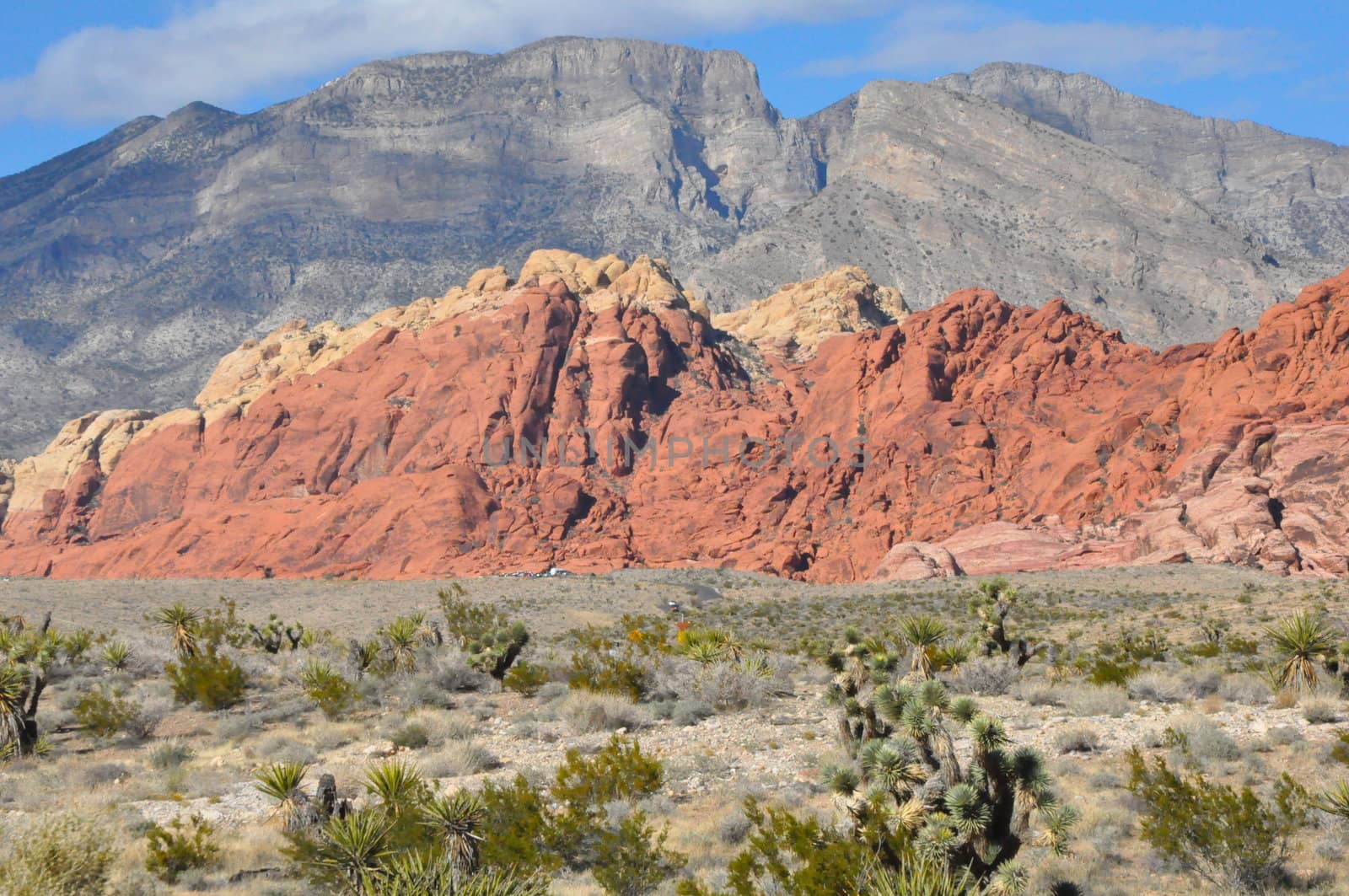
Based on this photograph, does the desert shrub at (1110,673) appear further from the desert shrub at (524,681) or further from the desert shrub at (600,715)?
the desert shrub at (524,681)

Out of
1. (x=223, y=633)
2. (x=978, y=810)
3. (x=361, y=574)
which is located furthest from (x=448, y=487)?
(x=978, y=810)

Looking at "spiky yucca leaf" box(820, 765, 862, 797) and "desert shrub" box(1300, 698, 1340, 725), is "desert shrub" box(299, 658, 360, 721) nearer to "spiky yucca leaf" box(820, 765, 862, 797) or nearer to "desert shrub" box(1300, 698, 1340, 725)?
"spiky yucca leaf" box(820, 765, 862, 797)

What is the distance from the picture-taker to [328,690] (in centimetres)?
2262

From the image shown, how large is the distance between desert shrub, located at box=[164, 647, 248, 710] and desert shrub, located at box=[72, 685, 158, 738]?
76.5 inches

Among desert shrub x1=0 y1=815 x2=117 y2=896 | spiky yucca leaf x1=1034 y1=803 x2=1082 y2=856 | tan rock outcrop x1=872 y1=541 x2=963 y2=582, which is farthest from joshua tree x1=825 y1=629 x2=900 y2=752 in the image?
tan rock outcrop x1=872 y1=541 x2=963 y2=582

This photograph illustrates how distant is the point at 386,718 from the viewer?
70.3 feet

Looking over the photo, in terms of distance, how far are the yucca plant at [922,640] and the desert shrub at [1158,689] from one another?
3.76 meters

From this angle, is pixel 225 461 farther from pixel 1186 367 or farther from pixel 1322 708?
pixel 1322 708

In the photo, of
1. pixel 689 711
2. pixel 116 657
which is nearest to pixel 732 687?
pixel 689 711

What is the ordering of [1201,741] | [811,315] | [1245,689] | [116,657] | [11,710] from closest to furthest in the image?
[1201,741] → [11,710] → [1245,689] → [116,657] → [811,315]

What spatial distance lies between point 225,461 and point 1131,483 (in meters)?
61.4

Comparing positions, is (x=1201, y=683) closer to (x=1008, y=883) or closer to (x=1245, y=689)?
(x=1245, y=689)

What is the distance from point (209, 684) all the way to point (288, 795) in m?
10.2

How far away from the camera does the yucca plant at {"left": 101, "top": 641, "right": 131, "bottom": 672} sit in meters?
A: 28.5
